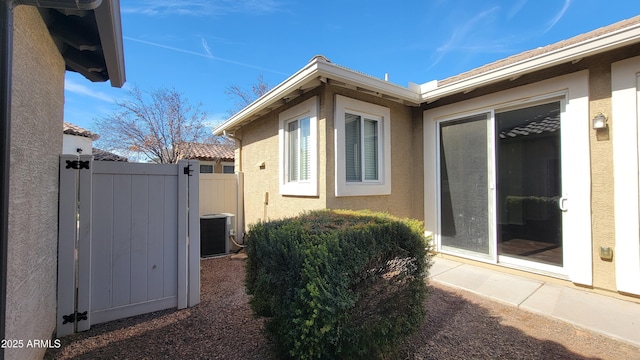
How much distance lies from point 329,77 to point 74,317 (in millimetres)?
4448

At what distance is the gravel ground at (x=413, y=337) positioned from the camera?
246 cm

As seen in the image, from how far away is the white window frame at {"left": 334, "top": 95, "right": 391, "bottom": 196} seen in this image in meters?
4.67

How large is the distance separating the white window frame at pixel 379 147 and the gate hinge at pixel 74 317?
3.61 meters

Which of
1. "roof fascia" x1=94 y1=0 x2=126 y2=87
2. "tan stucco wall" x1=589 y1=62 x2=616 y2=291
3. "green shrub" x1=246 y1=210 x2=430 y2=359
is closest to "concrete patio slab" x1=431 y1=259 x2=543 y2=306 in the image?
"tan stucco wall" x1=589 y1=62 x2=616 y2=291

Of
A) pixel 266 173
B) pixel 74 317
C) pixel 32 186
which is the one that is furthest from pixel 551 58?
pixel 74 317

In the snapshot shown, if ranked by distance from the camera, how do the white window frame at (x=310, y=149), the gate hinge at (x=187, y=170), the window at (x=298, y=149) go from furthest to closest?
1. the window at (x=298, y=149)
2. the white window frame at (x=310, y=149)
3. the gate hinge at (x=187, y=170)

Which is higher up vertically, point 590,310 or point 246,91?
point 246,91

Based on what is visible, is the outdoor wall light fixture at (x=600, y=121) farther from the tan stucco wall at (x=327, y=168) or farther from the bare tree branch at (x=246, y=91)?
the bare tree branch at (x=246, y=91)

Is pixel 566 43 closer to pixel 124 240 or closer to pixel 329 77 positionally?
pixel 329 77

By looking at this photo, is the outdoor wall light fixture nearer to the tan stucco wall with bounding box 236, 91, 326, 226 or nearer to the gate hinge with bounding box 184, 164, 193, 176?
the tan stucco wall with bounding box 236, 91, 326, 226

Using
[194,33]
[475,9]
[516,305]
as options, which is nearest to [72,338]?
[516,305]

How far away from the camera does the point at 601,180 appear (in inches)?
146

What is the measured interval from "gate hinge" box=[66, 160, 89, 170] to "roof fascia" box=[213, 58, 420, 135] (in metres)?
3.09

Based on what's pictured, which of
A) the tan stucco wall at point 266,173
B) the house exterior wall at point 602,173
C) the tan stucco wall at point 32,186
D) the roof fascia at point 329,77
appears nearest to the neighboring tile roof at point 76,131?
the tan stucco wall at point 266,173
